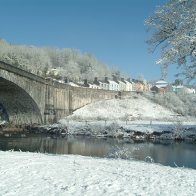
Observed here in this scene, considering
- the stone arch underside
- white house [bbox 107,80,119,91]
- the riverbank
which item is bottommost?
the riverbank

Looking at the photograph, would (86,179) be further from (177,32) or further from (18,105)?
(18,105)

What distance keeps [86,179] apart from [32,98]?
40302 millimetres

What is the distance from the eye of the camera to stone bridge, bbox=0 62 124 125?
46000 millimetres

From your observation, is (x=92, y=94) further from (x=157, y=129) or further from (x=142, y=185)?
(x=142, y=185)

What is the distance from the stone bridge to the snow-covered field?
1110 inches

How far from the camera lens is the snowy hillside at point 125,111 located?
68.2 meters

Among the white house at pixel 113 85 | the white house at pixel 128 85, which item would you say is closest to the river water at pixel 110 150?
the white house at pixel 113 85

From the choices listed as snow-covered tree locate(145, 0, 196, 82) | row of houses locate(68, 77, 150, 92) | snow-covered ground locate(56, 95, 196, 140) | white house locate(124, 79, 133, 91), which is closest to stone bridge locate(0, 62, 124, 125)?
snow-covered ground locate(56, 95, 196, 140)

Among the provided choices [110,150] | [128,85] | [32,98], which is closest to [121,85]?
[128,85]

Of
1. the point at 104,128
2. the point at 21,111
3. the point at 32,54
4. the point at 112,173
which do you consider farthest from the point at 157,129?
the point at 32,54

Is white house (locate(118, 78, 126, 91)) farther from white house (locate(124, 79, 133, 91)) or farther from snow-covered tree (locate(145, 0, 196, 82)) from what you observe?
snow-covered tree (locate(145, 0, 196, 82))

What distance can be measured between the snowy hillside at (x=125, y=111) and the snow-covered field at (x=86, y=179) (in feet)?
163

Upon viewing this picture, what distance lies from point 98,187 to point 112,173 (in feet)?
7.89

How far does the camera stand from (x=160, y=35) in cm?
2375
